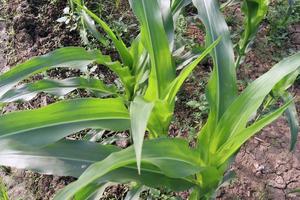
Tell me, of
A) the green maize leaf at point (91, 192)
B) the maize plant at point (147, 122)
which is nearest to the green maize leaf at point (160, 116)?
the maize plant at point (147, 122)

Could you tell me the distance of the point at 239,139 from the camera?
951 mm

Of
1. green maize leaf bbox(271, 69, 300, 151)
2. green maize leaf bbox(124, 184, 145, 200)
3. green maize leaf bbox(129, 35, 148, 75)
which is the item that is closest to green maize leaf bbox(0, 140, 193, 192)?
green maize leaf bbox(124, 184, 145, 200)

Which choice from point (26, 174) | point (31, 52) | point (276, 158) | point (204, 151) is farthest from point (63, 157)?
point (31, 52)

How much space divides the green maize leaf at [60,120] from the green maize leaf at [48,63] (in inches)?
8.8

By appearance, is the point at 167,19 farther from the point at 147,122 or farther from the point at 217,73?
the point at 147,122

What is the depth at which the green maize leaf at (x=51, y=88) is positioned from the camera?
1.21 meters

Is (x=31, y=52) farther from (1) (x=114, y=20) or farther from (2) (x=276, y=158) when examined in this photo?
(2) (x=276, y=158)

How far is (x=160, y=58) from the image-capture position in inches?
44.6

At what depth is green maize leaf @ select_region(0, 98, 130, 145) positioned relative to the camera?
929mm

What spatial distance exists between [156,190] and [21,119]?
→ 68 centimetres

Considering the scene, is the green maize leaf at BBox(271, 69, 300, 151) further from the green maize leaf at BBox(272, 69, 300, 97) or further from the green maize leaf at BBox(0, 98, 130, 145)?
the green maize leaf at BBox(0, 98, 130, 145)

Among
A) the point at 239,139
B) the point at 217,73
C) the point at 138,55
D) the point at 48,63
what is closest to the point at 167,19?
the point at 138,55

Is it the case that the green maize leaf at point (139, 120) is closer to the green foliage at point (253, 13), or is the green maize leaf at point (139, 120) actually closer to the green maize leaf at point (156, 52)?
the green maize leaf at point (156, 52)

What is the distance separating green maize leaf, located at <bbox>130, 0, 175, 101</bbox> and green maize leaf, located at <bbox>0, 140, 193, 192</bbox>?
8.8 inches
